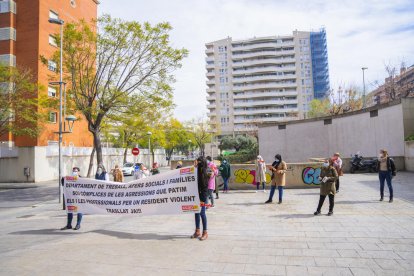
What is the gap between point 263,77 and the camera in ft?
325

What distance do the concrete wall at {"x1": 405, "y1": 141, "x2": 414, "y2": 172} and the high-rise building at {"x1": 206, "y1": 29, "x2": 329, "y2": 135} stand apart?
74802 mm

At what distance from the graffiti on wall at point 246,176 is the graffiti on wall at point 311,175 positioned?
188 centimetres

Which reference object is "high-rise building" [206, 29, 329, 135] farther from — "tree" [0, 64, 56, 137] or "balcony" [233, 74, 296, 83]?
"tree" [0, 64, 56, 137]

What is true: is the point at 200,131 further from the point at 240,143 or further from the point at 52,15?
the point at 52,15

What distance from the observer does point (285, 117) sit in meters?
96.6

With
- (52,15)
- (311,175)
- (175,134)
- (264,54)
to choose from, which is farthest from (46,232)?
(264,54)

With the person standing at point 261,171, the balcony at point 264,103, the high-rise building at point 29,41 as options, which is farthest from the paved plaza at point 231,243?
the balcony at point 264,103

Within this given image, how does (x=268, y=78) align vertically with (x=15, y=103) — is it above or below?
above

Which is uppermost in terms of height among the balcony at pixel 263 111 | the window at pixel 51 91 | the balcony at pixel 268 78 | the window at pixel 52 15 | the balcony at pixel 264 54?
the balcony at pixel 264 54

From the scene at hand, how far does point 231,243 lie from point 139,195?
9.66 feet

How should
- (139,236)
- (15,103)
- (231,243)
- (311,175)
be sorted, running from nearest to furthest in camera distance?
(231,243) < (139,236) < (311,175) < (15,103)

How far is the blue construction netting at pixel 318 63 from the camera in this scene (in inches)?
4097

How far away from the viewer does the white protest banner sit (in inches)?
314

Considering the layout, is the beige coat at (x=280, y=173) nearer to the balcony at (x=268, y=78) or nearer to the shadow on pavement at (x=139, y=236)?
the shadow on pavement at (x=139, y=236)
